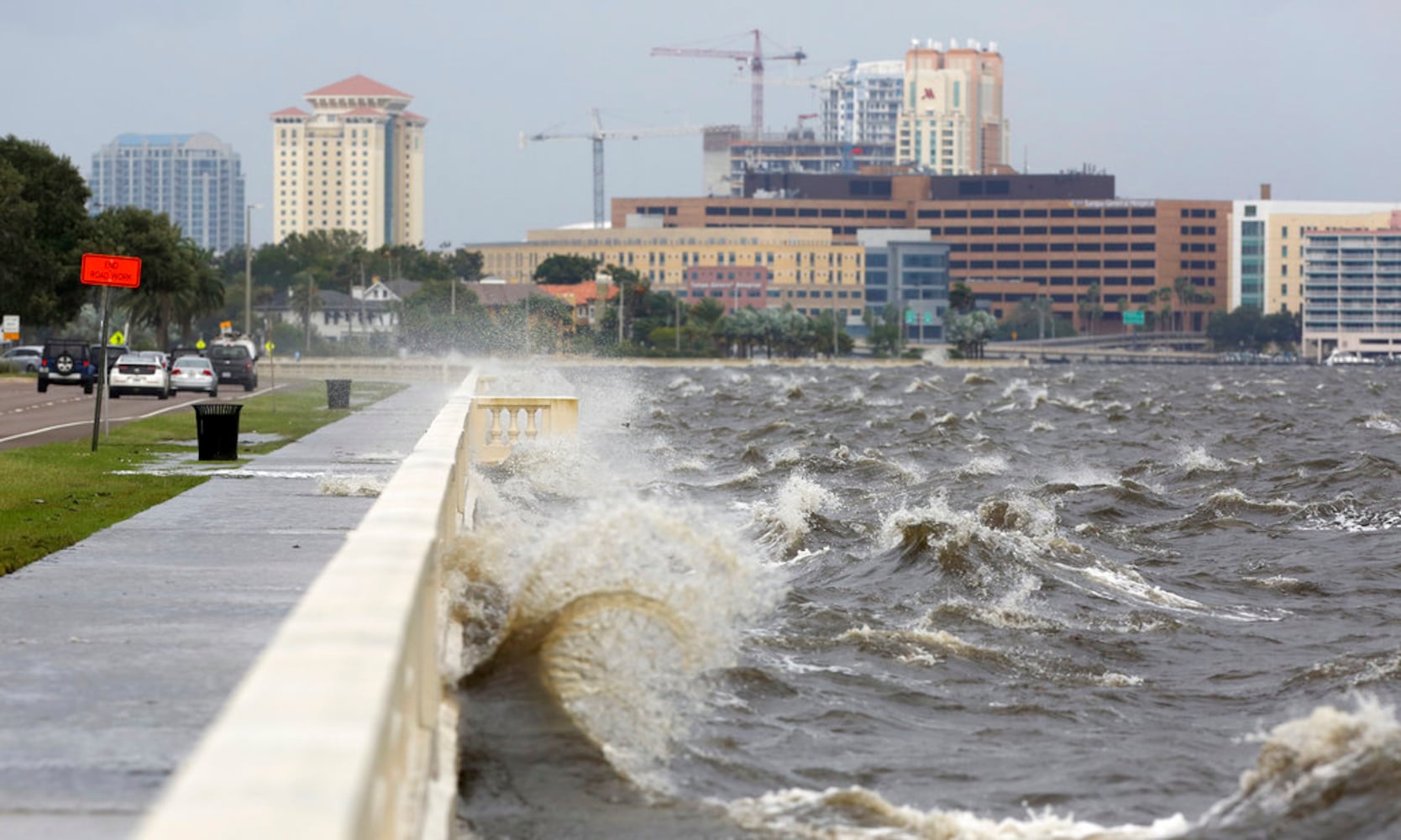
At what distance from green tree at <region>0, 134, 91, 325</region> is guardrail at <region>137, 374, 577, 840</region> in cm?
8354

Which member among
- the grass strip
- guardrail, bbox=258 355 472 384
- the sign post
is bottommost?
guardrail, bbox=258 355 472 384

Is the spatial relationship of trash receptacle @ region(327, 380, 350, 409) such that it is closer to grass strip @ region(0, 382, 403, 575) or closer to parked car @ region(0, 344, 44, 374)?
grass strip @ region(0, 382, 403, 575)

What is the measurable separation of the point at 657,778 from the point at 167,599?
15.6 feet

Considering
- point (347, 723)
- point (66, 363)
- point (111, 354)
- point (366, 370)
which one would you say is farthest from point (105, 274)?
point (366, 370)

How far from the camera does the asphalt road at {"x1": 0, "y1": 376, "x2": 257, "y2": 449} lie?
114 ft

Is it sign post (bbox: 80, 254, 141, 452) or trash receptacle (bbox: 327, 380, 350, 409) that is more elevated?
sign post (bbox: 80, 254, 141, 452)

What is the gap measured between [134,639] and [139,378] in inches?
1844

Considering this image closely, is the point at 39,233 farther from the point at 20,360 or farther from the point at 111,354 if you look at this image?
the point at 111,354

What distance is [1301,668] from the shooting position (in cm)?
1445

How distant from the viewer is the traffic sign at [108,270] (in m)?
28.8

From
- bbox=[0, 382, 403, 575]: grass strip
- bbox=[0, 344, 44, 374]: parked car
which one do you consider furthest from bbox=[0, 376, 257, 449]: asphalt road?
bbox=[0, 344, 44, 374]: parked car

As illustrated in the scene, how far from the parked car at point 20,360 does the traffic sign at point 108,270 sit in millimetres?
54788

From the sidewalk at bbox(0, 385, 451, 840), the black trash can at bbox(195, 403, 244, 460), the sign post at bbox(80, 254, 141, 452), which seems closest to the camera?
the sidewalk at bbox(0, 385, 451, 840)

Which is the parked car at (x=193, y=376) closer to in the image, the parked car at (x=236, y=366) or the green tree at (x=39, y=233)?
the parked car at (x=236, y=366)
